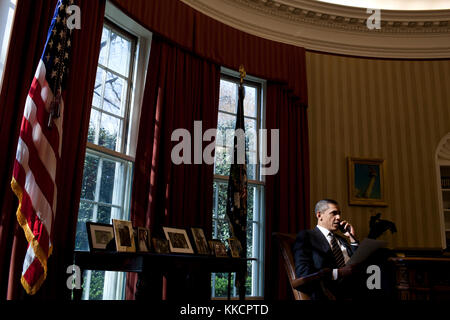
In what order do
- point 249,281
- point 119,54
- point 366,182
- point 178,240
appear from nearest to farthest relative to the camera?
1. point 178,240
2. point 119,54
3. point 249,281
4. point 366,182

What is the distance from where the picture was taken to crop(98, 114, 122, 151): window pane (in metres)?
4.36

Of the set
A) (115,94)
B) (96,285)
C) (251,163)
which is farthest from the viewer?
(251,163)

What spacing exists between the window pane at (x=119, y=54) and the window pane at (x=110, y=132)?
56 centimetres

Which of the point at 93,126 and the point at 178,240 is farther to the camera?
the point at 93,126

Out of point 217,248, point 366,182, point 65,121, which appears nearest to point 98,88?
point 65,121

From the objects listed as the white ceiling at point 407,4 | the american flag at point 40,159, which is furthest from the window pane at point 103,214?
the white ceiling at point 407,4

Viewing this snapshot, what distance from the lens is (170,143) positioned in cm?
474

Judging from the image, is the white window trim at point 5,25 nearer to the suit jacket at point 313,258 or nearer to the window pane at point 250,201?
the suit jacket at point 313,258

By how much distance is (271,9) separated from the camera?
6.34 m

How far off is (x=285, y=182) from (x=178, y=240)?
7.23 feet

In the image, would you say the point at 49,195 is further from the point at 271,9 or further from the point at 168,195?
the point at 271,9

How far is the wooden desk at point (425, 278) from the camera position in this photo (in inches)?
163

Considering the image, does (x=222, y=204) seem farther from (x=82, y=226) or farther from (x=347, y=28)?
(x=347, y=28)
